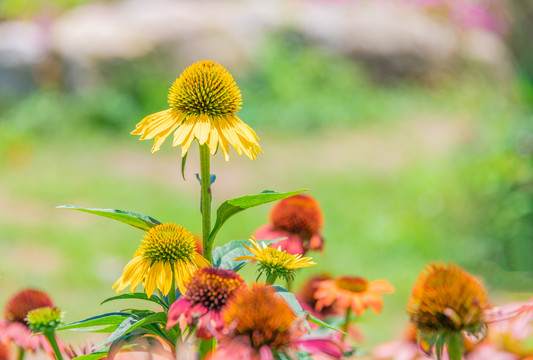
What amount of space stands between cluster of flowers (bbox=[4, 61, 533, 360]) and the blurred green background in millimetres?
2139

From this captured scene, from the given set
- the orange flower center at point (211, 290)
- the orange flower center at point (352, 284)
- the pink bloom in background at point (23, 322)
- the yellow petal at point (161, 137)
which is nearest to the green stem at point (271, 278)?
the orange flower center at point (211, 290)

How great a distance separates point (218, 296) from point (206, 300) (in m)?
0.01

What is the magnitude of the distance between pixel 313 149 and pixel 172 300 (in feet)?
17.2

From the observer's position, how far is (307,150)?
598cm

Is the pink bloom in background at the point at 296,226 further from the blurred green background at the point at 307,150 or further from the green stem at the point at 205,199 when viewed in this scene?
the blurred green background at the point at 307,150

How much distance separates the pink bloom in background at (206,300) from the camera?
70cm

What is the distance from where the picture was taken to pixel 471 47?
809 cm

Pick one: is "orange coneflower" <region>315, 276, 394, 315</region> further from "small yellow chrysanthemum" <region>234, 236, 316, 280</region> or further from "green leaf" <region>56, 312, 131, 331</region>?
"green leaf" <region>56, 312, 131, 331</region>

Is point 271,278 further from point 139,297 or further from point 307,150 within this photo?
point 307,150

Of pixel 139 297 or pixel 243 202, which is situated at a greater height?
pixel 243 202

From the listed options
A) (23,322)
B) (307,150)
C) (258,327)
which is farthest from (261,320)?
(307,150)

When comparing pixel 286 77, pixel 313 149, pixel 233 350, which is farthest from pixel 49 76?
pixel 233 350

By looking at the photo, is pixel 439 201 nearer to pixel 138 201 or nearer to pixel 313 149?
pixel 313 149

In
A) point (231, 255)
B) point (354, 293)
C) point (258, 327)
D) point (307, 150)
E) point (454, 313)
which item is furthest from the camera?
point (307, 150)
